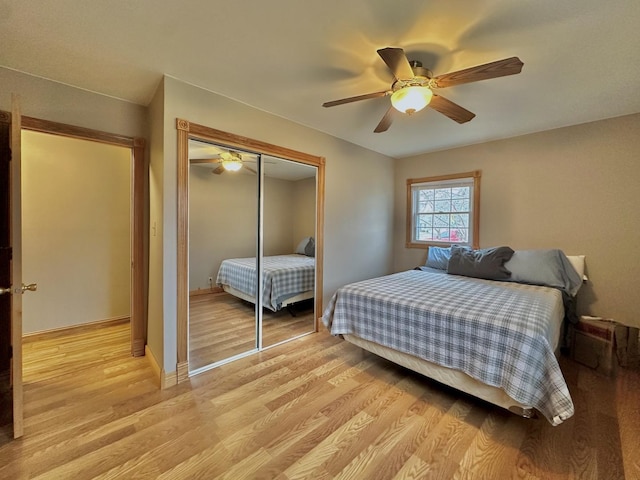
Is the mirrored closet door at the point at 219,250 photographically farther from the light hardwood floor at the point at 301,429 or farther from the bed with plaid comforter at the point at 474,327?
the bed with plaid comforter at the point at 474,327

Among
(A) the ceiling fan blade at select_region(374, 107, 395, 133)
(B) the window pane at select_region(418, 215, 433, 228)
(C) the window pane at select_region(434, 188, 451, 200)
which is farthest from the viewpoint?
(B) the window pane at select_region(418, 215, 433, 228)

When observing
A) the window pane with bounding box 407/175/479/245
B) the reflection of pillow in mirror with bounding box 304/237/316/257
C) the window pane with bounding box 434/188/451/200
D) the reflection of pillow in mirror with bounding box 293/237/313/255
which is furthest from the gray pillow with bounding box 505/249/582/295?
the reflection of pillow in mirror with bounding box 293/237/313/255

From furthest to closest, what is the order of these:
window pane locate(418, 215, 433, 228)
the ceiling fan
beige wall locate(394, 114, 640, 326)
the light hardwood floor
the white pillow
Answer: window pane locate(418, 215, 433, 228), the white pillow, beige wall locate(394, 114, 640, 326), the ceiling fan, the light hardwood floor

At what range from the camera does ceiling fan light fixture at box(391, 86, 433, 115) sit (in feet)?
6.11

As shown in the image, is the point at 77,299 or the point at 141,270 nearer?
the point at 141,270

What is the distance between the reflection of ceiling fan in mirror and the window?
108 inches

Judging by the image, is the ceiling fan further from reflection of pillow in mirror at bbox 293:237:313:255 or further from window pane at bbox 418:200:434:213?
window pane at bbox 418:200:434:213

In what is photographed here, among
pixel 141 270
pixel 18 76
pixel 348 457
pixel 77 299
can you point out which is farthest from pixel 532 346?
pixel 77 299

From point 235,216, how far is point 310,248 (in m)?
1.01

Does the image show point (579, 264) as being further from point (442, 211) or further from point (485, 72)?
point (485, 72)

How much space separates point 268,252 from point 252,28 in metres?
2.00

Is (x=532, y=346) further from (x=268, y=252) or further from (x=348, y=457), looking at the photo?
(x=268, y=252)

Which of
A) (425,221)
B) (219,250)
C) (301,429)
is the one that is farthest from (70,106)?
(425,221)

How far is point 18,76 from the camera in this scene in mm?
2029
